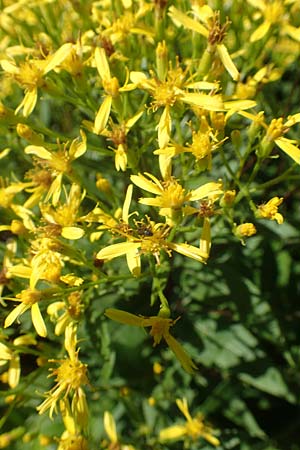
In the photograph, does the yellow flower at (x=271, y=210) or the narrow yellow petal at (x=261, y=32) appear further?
the narrow yellow petal at (x=261, y=32)

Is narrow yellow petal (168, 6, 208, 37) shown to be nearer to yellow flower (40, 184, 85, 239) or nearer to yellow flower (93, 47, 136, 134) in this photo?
yellow flower (93, 47, 136, 134)

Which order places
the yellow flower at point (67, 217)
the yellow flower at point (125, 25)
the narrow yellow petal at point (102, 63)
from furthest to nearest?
the yellow flower at point (125, 25), the narrow yellow petal at point (102, 63), the yellow flower at point (67, 217)

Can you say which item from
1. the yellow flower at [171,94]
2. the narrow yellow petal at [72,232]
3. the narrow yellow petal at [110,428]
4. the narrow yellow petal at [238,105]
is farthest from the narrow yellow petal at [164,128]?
the narrow yellow petal at [110,428]

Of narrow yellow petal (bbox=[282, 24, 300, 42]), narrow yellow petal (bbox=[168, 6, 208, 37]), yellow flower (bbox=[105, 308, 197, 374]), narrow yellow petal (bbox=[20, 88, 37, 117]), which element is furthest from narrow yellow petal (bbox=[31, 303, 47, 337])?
narrow yellow petal (bbox=[282, 24, 300, 42])

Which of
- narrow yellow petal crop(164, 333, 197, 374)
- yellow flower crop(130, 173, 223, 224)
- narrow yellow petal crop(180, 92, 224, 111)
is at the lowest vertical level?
narrow yellow petal crop(164, 333, 197, 374)

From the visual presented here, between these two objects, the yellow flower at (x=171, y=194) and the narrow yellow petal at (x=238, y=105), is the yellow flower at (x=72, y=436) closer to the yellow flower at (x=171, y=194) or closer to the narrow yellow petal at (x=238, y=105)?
the yellow flower at (x=171, y=194)

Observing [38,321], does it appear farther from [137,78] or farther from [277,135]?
[277,135]

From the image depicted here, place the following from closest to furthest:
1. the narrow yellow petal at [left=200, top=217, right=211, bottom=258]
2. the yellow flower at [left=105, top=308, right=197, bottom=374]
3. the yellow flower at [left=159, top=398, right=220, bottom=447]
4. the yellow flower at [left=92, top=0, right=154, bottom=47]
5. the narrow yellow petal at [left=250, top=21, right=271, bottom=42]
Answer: the yellow flower at [left=105, top=308, right=197, bottom=374]
the narrow yellow petal at [left=200, top=217, right=211, bottom=258]
the yellow flower at [left=92, top=0, right=154, bottom=47]
the narrow yellow petal at [left=250, top=21, right=271, bottom=42]
the yellow flower at [left=159, top=398, right=220, bottom=447]

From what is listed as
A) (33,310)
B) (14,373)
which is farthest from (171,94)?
(14,373)
